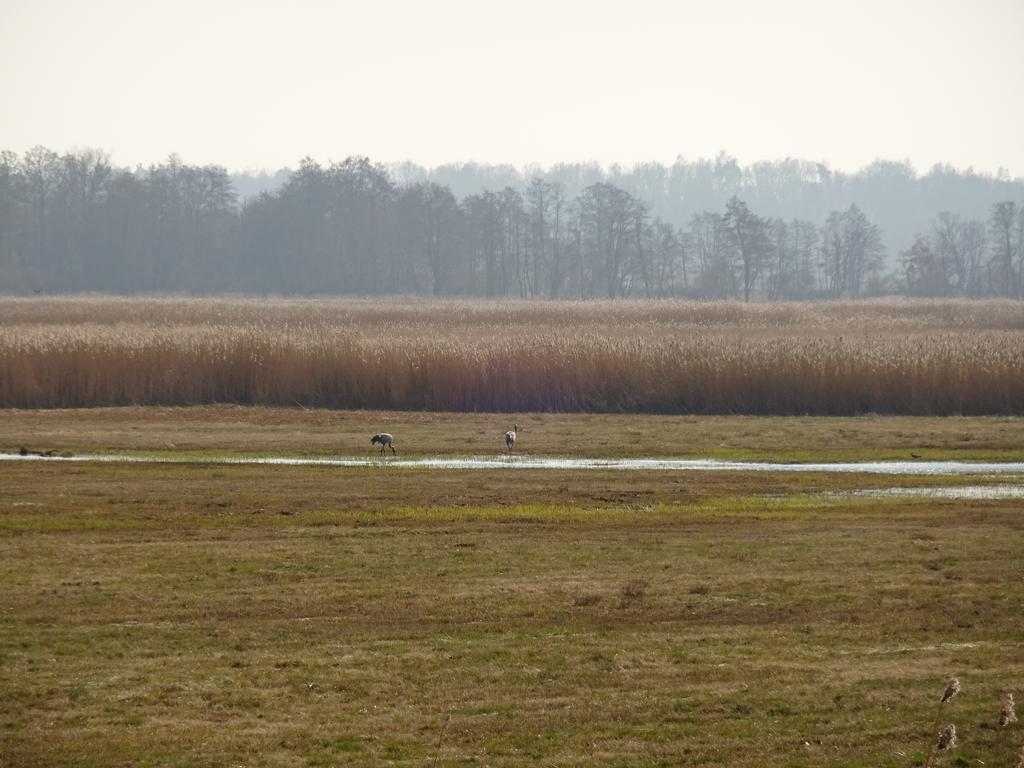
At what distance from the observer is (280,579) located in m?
13.1

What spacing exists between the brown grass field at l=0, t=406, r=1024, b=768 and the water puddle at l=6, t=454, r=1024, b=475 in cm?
147

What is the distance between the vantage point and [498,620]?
1155cm

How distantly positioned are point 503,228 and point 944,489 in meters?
100

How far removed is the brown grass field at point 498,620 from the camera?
8617mm

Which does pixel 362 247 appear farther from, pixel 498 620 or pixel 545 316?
pixel 498 620

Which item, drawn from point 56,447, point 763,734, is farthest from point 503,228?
point 763,734

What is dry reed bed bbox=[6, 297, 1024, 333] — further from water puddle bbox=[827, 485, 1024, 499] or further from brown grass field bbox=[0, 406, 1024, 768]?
brown grass field bbox=[0, 406, 1024, 768]

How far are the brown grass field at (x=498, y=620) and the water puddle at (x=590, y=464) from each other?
1.47 metres

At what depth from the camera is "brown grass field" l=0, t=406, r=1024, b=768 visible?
28.3ft

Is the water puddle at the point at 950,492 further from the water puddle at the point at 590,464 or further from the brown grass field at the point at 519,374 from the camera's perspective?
the brown grass field at the point at 519,374

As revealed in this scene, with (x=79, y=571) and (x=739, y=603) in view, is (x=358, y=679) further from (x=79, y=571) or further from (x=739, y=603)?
(x=79, y=571)

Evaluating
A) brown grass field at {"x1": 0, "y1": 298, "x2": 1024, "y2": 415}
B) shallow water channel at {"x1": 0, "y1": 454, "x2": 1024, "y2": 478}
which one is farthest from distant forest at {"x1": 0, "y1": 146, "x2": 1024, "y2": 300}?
shallow water channel at {"x1": 0, "y1": 454, "x2": 1024, "y2": 478}

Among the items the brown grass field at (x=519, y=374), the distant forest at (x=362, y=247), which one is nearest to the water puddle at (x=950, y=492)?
the brown grass field at (x=519, y=374)

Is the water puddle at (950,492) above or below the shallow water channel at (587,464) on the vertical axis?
below
